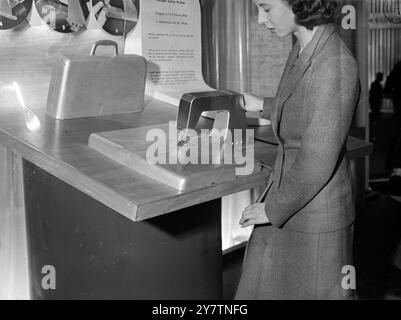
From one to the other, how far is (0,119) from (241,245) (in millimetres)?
1855

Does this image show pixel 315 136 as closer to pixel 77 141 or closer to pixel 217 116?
pixel 217 116

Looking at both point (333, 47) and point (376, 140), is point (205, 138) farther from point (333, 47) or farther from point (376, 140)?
point (376, 140)

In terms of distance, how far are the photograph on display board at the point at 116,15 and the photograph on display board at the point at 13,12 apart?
0.85 ft

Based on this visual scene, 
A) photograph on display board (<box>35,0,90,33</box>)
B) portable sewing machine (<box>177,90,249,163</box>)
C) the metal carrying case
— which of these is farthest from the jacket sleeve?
photograph on display board (<box>35,0,90,33</box>)

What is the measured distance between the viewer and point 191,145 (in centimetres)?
114

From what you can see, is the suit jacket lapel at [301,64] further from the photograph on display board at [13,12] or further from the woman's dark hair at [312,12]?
the photograph on display board at [13,12]

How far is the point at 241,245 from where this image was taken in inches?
112

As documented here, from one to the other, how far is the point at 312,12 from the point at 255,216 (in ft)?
1.63

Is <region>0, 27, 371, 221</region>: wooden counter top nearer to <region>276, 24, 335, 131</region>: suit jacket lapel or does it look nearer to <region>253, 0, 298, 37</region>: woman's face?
<region>276, 24, 335, 131</region>: suit jacket lapel

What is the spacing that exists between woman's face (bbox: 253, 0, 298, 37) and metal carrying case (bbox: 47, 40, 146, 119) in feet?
1.77

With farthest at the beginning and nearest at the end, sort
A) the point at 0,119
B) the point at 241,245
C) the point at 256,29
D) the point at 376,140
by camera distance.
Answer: the point at 376,140, the point at 241,245, the point at 256,29, the point at 0,119

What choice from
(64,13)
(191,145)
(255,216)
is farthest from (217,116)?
(64,13)

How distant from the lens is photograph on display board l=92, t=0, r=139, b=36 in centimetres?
170
